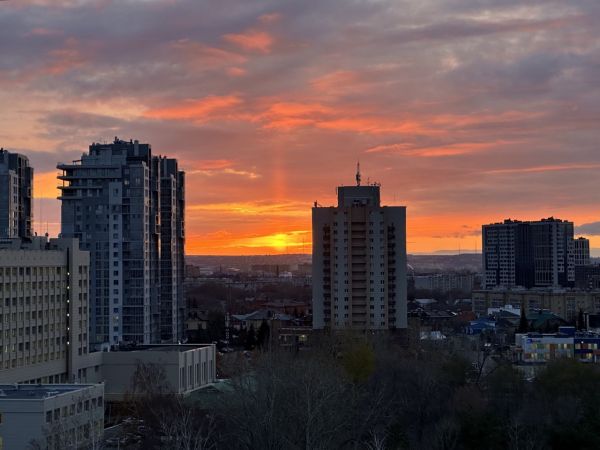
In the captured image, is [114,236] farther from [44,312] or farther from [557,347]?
[557,347]

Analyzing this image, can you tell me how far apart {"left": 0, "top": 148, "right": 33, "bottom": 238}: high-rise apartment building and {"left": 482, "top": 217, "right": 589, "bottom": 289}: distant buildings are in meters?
46.7

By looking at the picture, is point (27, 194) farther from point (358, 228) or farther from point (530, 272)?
point (530, 272)

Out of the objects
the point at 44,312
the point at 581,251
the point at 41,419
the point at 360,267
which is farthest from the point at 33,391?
the point at 581,251

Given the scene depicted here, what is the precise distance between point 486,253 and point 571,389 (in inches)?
2634

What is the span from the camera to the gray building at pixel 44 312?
24094mm

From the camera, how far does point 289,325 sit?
45812 millimetres

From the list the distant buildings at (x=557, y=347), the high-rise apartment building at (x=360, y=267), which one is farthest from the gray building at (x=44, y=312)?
the distant buildings at (x=557, y=347)

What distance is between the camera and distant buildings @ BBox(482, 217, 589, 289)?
82.6 m

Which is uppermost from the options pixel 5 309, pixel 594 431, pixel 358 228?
pixel 358 228

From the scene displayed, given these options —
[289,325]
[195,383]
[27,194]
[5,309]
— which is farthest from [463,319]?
[5,309]

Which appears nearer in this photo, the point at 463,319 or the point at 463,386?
the point at 463,386

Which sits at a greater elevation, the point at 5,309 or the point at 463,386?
the point at 5,309

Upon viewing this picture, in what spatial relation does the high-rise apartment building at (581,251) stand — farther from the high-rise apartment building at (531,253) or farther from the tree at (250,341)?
the tree at (250,341)

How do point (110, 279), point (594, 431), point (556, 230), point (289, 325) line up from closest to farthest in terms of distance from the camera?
point (594, 431)
point (110, 279)
point (289, 325)
point (556, 230)
